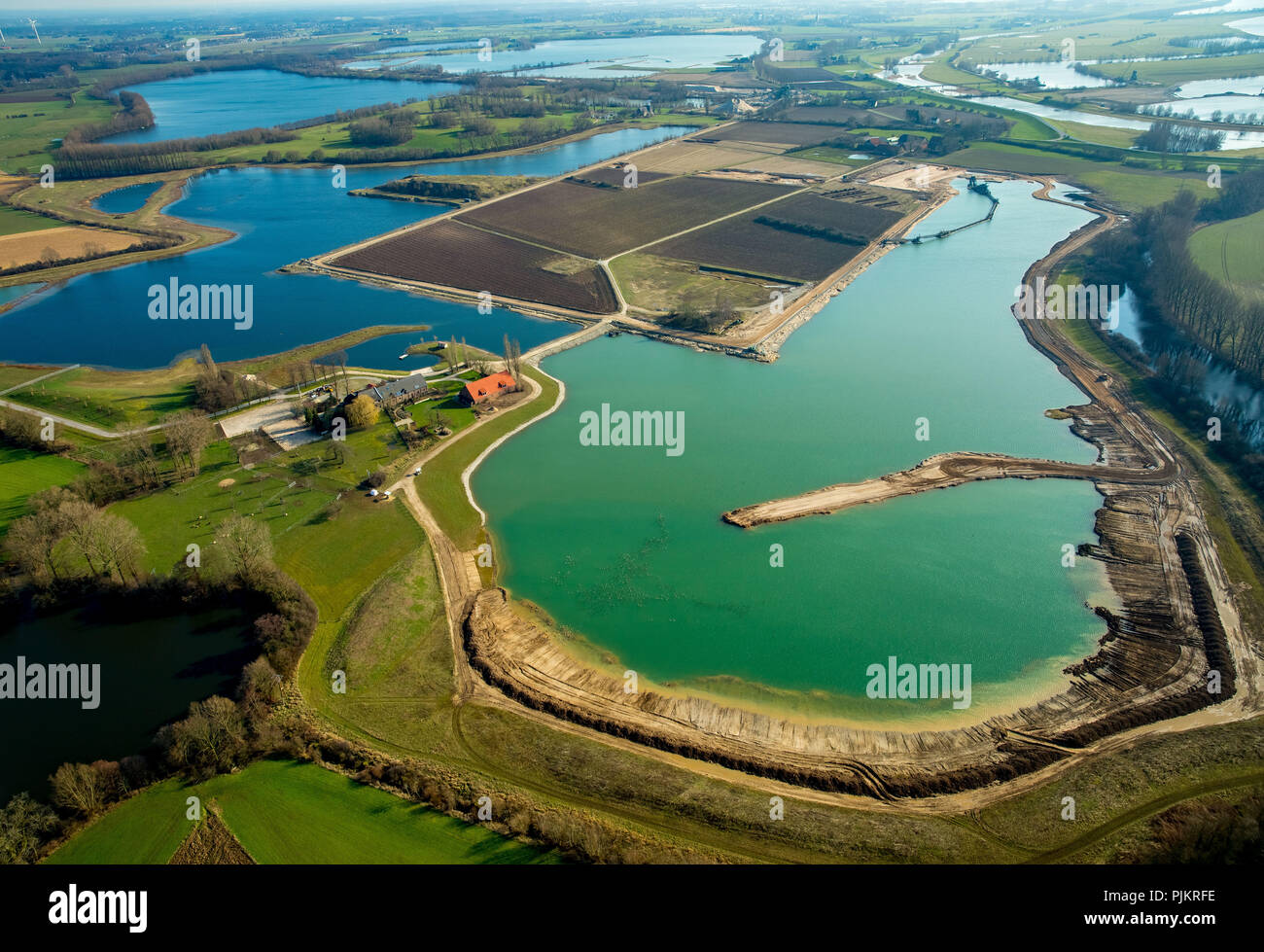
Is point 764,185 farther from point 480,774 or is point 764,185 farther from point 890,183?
point 480,774

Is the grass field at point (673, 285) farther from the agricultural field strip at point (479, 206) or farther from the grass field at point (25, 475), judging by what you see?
the grass field at point (25, 475)

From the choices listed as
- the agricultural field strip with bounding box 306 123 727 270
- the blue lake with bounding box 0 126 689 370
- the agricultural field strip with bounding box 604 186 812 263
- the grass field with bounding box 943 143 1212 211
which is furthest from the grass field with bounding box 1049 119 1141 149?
the blue lake with bounding box 0 126 689 370

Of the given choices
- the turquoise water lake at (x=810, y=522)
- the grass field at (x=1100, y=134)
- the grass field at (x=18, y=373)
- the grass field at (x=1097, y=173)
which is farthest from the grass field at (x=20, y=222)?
the grass field at (x=1100, y=134)

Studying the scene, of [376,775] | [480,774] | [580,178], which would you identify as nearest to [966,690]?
[480,774]

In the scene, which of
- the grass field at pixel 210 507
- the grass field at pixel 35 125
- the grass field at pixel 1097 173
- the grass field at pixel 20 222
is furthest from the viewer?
the grass field at pixel 35 125

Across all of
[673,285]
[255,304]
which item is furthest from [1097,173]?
[255,304]
